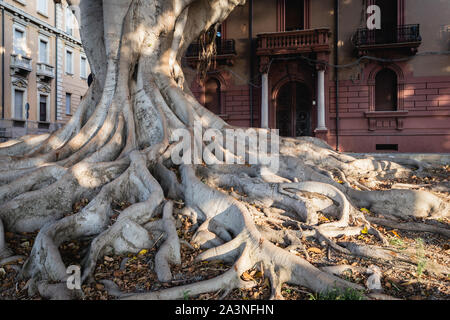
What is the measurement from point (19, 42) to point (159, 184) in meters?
26.9

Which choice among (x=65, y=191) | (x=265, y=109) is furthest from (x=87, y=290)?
(x=265, y=109)

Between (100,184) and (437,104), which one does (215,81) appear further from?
(100,184)

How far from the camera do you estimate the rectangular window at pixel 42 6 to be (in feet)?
87.4

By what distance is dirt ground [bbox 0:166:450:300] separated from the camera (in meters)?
2.77

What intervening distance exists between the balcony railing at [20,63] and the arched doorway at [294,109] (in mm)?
20153

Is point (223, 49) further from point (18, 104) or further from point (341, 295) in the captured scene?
point (18, 104)

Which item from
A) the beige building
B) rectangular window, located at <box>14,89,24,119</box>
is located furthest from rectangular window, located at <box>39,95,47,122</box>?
rectangular window, located at <box>14,89,24,119</box>

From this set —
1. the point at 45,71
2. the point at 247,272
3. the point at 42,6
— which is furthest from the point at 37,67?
the point at 247,272

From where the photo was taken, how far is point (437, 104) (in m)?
15.2

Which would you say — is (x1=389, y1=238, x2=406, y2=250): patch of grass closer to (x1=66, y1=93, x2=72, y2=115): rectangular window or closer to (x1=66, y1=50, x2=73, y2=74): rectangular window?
(x1=66, y1=93, x2=72, y2=115): rectangular window

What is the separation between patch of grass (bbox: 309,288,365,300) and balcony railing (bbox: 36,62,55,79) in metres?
30.1

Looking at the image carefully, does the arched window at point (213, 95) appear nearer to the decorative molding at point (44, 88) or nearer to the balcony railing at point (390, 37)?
the balcony railing at point (390, 37)
